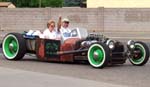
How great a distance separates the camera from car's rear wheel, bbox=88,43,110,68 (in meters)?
13.8

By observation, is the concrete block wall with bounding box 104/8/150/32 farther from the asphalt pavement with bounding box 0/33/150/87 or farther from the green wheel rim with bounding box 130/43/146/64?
the green wheel rim with bounding box 130/43/146/64

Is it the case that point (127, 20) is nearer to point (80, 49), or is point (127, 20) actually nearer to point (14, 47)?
point (14, 47)

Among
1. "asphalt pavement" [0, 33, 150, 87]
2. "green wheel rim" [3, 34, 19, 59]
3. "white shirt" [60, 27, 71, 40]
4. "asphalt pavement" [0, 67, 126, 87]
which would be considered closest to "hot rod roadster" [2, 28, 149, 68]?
"green wheel rim" [3, 34, 19, 59]

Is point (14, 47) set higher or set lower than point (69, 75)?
higher

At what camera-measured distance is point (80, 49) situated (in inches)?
585

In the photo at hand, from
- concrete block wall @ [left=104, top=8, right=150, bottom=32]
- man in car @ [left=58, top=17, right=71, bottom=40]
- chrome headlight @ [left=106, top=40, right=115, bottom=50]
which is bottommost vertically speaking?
concrete block wall @ [left=104, top=8, right=150, bottom=32]

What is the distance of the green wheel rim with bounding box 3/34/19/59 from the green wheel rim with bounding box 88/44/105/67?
2.82 m

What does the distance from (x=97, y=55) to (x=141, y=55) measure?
168 centimetres

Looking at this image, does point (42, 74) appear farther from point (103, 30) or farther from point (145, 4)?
point (145, 4)

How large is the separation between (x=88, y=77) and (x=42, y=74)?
120 cm

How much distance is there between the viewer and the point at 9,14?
53.7 meters

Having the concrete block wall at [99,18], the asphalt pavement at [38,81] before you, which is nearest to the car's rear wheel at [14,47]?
the asphalt pavement at [38,81]

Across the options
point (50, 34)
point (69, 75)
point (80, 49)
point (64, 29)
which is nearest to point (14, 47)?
point (50, 34)

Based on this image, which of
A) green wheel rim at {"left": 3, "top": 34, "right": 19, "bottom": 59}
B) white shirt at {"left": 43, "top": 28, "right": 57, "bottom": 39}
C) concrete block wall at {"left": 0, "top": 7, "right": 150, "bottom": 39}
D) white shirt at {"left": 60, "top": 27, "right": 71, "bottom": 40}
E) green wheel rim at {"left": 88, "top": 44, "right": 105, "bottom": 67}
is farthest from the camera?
concrete block wall at {"left": 0, "top": 7, "right": 150, "bottom": 39}
